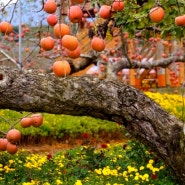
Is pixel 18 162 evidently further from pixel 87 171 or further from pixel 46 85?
pixel 46 85

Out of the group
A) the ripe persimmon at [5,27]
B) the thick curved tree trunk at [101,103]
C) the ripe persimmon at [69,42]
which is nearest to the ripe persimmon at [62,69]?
the ripe persimmon at [69,42]

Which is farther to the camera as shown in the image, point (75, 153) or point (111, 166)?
point (75, 153)

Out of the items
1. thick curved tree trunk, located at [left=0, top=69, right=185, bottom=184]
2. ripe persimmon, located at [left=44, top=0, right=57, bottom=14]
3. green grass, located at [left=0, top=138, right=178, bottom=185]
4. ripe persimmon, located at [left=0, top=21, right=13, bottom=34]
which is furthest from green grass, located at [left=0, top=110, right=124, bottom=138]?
ripe persimmon, located at [left=44, top=0, right=57, bottom=14]

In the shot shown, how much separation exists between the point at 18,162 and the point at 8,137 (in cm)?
247

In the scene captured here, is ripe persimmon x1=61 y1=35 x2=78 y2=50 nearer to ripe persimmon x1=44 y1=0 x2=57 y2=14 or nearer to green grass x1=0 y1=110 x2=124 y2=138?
ripe persimmon x1=44 y1=0 x2=57 y2=14

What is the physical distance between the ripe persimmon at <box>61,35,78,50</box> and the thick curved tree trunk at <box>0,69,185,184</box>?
1.36 metres

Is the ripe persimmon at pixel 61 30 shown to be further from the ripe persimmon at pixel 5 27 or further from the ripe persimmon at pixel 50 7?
the ripe persimmon at pixel 5 27

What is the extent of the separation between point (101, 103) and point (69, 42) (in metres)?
1.64

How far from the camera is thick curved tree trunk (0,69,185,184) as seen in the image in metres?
2.93

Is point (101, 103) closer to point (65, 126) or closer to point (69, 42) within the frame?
point (69, 42)

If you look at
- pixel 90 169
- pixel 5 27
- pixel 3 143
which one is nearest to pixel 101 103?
pixel 3 143

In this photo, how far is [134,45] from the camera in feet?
41.1

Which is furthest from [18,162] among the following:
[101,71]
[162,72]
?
[162,72]

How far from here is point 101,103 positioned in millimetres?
3164
